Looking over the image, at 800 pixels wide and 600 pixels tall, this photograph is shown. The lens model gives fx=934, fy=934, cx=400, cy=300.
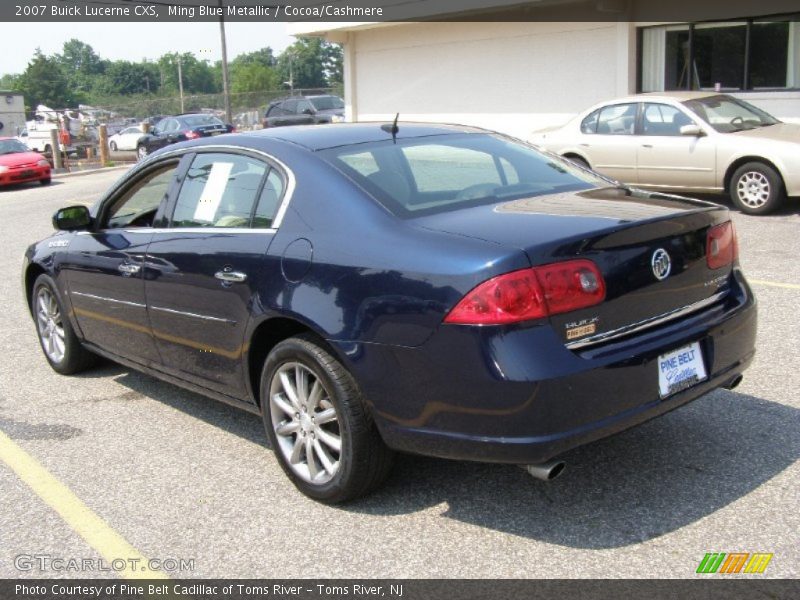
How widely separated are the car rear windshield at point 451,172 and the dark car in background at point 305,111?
79.9 ft

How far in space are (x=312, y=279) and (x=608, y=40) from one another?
52.3 ft

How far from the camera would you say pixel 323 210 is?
13.3 ft

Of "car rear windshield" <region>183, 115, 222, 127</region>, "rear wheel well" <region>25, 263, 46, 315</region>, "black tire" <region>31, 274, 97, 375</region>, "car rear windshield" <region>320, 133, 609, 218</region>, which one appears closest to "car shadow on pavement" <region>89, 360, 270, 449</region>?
"black tire" <region>31, 274, 97, 375</region>

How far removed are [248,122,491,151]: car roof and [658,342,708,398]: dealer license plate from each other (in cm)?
177

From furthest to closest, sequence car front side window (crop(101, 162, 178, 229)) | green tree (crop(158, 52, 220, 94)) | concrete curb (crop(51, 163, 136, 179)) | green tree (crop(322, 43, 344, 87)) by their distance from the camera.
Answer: green tree (crop(158, 52, 220, 94)) < green tree (crop(322, 43, 344, 87)) < concrete curb (crop(51, 163, 136, 179)) < car front side window (crop(101, 162, 178, 229))

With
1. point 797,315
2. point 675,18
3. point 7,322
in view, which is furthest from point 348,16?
point 797,315

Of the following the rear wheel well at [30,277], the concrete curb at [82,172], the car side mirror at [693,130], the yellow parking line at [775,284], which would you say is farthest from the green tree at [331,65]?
the rear wheel well at [30,277]

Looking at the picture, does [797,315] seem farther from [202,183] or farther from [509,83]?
[509,83]

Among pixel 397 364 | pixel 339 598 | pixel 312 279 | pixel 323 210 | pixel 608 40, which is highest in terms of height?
pixel 608 40

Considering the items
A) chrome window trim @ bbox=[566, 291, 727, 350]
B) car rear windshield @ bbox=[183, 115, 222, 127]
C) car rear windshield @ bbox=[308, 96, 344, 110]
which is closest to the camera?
chrome window trim @ bbox=[566, 291, 727, 350]

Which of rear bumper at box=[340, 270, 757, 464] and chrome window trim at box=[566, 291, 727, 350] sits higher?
chrome window trim at box=[566, 291, 727, 350]

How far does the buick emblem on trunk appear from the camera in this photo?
3.68 m

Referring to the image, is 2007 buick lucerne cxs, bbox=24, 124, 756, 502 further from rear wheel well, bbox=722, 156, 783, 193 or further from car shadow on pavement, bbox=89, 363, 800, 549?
rear wheel well, bbox=722, 156, 783, 193

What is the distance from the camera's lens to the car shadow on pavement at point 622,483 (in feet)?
12.1
